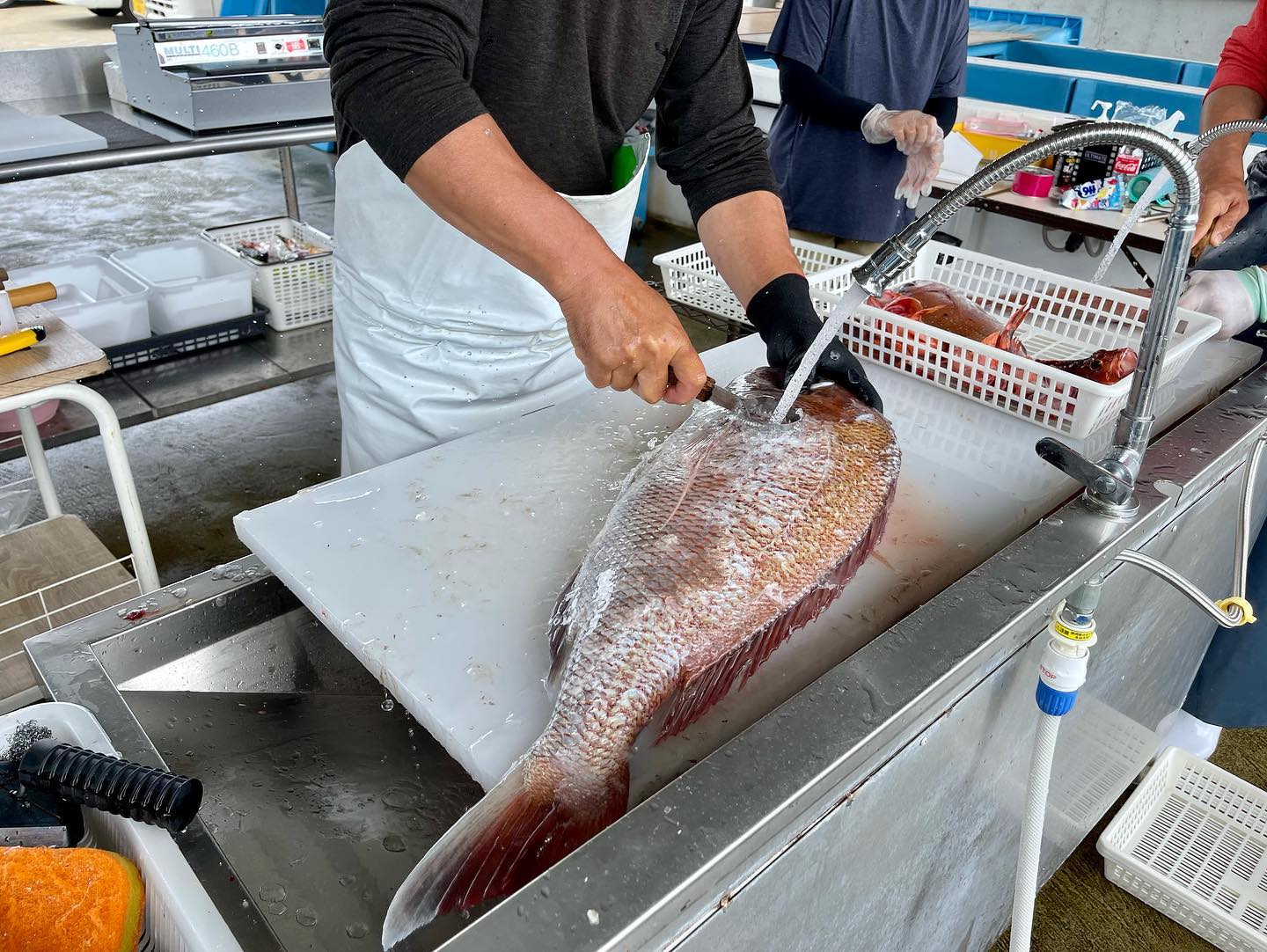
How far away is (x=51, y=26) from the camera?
411 cm

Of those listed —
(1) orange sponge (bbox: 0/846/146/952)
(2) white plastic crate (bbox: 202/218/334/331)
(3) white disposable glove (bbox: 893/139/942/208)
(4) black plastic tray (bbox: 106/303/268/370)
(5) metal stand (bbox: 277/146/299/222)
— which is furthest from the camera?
(5) metal stand (bbox: 277/146/299/222)

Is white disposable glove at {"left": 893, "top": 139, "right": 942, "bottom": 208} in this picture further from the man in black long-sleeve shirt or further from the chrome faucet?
the chrome faucet

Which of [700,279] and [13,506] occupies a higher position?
[700,279]

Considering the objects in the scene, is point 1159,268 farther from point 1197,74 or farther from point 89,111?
point 1197,74

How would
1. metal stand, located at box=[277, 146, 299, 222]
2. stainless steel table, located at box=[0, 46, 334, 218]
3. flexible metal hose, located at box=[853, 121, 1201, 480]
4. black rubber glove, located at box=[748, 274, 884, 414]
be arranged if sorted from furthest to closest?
1. metal stand, located at box=[277, 146, 299, 222]
2. stainless steel table, located at box=[0, 46, 334, 218]
3. black rubber glove, located at box=[748, 274, 884, 414]
4. flexible metal hose, located at box=[853, 121, 1201, 480]

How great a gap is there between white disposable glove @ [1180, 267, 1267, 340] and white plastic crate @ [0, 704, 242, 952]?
76.5 inches

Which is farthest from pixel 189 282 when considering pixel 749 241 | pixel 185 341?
pixel 749 241

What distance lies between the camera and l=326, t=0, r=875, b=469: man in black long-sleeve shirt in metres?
1.13

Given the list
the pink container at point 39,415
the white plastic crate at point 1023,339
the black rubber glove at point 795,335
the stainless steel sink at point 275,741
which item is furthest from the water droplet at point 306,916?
the pink container at point 39,415

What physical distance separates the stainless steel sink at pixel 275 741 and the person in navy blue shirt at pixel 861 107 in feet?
7.64

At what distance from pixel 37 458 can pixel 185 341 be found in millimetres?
904

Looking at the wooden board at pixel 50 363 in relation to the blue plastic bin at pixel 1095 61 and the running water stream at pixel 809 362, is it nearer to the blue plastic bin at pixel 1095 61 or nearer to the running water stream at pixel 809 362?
the running water stream at pixel 809 362

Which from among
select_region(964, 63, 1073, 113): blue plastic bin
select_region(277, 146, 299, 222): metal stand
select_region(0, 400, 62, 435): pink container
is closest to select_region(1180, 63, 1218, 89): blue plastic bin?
select_region(964, 63, 1073, 113): blue plastic bin

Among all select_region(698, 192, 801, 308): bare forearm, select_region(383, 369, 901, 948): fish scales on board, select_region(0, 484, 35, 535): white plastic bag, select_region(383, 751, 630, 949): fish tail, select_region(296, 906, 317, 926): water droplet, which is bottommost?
select_region(0, 484, 35, 535): white plastic bag
